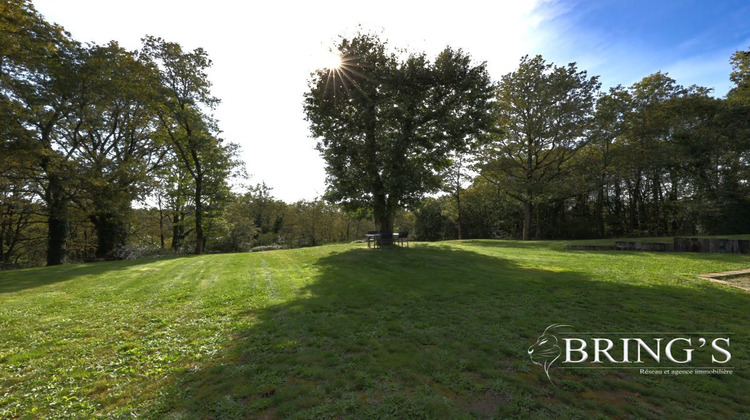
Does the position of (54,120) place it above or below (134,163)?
above

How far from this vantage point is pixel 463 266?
1160cm

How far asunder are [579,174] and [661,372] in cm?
2752

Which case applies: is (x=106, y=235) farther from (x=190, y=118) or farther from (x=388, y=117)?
(x=388, y=117)

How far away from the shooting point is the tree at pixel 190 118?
72.3 ft

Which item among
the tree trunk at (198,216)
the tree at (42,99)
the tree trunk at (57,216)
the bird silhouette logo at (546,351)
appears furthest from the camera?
the tree trunk at (198,216)

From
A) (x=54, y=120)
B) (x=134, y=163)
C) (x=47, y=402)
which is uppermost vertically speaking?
(x=54, y=120)

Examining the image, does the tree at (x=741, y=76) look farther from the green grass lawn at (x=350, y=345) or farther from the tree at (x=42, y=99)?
the tree at (x=42, y=99)

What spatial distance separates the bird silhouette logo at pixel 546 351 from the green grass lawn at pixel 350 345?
0.14 metres

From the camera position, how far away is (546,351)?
429 centimetres

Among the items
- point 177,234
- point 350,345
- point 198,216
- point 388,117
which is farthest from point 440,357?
point 177,234

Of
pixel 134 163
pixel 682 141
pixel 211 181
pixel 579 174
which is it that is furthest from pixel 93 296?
pixel 682 141

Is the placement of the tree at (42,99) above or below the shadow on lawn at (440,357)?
above

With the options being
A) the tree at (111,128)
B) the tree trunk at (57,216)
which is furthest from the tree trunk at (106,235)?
the tree trunk at (57,216)

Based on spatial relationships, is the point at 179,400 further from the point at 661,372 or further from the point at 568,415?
the point at 661,372
